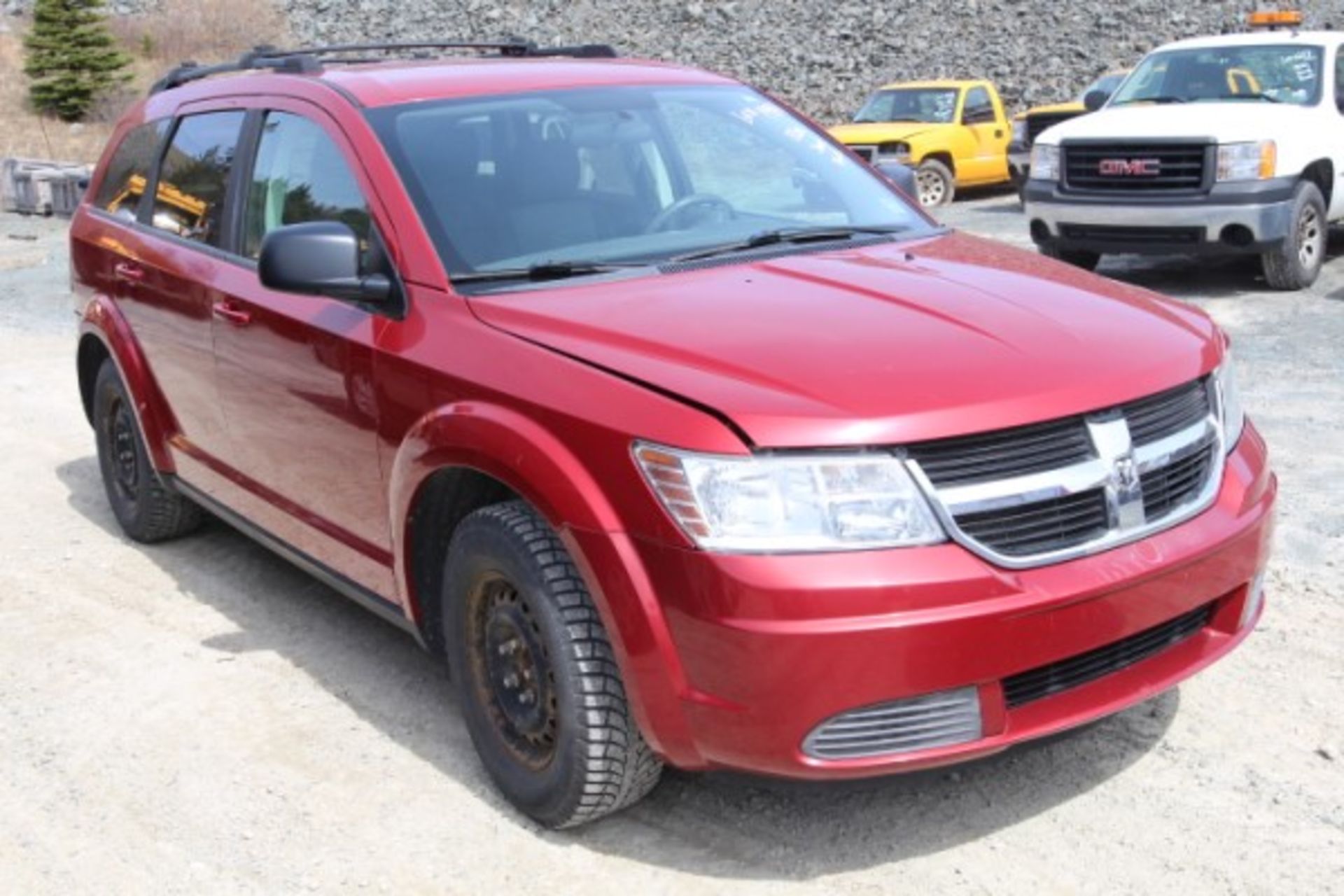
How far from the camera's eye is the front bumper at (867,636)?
311cm

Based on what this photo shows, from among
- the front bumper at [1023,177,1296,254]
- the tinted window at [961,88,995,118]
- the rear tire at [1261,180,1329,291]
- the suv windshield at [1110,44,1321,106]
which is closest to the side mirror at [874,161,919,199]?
the front bumper at [1023,177,1296,254]

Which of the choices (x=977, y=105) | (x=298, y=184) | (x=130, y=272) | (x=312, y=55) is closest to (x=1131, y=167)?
(x=312, y=55)

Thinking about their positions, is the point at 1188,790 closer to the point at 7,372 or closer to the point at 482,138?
the point at 482,138

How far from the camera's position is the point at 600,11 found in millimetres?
36312

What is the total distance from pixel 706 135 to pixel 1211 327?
Answer: 164 cm

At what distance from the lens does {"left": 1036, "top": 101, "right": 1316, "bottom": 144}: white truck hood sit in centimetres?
1119

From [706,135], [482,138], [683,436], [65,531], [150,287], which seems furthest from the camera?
[65,531]

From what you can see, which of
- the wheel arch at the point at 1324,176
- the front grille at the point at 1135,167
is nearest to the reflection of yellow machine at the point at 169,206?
the front grille at the point at 1135,167

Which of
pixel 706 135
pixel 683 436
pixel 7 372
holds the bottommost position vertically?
pixel 7 372

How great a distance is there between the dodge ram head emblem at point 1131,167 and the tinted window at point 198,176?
25.2ft

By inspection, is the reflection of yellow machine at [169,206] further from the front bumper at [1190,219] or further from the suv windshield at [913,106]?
the suv windshield at [913,106]

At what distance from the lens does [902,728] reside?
3.25 metres

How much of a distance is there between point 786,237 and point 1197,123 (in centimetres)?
792

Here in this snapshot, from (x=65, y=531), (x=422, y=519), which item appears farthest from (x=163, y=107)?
(x=422, y=519)
